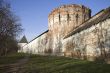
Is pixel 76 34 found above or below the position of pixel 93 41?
above

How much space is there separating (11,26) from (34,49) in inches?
1097

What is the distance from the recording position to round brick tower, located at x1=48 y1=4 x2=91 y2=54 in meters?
36.0

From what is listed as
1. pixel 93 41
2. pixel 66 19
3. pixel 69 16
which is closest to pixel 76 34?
pixel 93 41

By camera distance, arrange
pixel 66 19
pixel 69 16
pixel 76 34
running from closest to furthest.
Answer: pixel 76 34 < pixel 66 19 < pixel 69 16

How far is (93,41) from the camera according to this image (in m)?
18.1

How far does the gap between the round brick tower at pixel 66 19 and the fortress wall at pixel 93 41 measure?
11.8 m

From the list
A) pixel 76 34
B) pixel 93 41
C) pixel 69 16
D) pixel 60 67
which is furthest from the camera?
pixel 69 16

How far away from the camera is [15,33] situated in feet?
82.4

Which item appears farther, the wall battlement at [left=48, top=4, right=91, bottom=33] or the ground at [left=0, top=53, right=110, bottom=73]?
the wall battlement at [left=48, top=4, right=91, bottom=33]

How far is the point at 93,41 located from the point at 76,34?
585 cm

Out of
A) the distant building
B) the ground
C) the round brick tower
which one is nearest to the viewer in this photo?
the ground

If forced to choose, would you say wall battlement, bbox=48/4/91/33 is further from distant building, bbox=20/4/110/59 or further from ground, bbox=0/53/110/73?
ground, bbox=0/53/110/73

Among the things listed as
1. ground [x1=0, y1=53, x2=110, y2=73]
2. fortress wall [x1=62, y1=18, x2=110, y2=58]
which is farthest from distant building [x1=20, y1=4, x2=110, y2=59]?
ground [x1=0, y1=53, x2=110, y2=73]

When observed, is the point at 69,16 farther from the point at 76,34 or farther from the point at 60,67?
the point at 60,67
